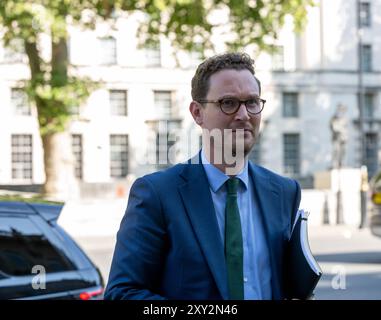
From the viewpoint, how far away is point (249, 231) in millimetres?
2145

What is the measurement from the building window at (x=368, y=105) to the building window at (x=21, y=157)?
1866 cm

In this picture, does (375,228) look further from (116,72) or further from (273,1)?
(116,72)

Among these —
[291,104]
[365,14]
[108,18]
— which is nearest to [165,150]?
[108,18]

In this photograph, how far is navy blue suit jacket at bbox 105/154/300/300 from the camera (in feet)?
6.58

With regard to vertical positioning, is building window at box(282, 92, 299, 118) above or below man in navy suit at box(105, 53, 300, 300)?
above

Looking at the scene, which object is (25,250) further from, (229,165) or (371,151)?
(371,151)

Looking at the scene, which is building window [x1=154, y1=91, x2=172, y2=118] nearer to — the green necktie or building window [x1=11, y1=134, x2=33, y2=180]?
building window [x1=11, y1=134, x2=33, y2=180]

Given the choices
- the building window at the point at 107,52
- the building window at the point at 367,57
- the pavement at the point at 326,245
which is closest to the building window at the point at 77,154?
the building window at the point at 107,52

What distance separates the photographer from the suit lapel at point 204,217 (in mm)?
2006

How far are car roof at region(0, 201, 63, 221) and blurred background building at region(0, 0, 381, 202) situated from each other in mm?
27138

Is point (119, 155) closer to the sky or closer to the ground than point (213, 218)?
closer to the ground

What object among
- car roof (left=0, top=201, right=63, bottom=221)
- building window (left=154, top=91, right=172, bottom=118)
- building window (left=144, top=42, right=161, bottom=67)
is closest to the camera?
car roof (left=0, top=201, right=63, bottom=221)

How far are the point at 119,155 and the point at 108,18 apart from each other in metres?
17.6

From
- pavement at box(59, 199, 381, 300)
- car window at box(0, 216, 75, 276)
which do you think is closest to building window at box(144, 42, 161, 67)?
pavement at box(59, 199, 381, 300)
